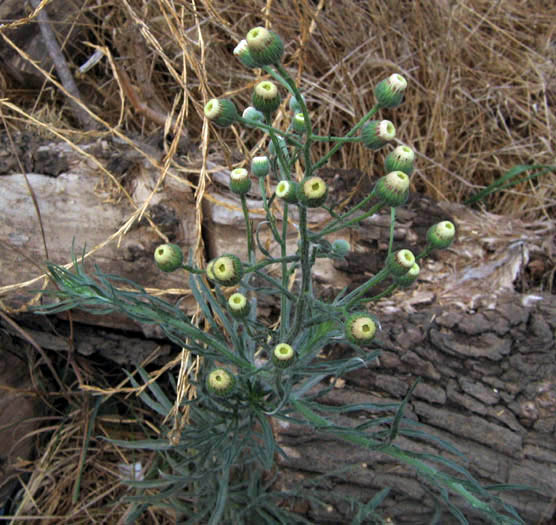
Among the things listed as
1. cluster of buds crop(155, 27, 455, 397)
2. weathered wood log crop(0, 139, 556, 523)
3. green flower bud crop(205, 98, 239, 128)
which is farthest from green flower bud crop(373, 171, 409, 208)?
weathered wood log crop(0, 139, 556, 523)

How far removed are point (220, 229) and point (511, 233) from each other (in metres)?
1.36

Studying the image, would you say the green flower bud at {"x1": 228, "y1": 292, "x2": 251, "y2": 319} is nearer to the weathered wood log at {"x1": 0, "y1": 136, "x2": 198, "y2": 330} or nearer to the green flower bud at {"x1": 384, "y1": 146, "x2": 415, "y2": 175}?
the green flower bud at {"x1": 384, "y1": 146, "x2": 415, "y2": 175}

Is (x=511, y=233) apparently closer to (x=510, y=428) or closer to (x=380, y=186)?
(x=510, y=428)

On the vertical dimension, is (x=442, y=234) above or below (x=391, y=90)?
below

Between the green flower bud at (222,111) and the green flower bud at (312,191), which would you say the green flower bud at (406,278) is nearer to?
the green flower bud at (312,191)

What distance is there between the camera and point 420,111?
10.2ft

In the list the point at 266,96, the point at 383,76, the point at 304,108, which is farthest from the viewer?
the point at 383,76

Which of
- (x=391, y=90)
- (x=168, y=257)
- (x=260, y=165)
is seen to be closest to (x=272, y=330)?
(x=168, y=257)

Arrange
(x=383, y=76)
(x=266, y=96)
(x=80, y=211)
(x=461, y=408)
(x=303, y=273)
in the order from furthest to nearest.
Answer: (x=383, y=76) → (x=80, y=211) → (x=461, y=408) → (x=303, y=273) → (x=266, y=96)

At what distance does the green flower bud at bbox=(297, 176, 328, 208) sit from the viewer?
3.76 feet

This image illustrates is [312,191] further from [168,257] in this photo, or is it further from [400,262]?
[168,257]

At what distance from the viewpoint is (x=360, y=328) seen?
120 centimetres

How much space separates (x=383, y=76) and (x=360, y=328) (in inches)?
89.8

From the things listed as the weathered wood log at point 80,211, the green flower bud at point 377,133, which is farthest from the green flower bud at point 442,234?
the weathered wood log at point 80,211
